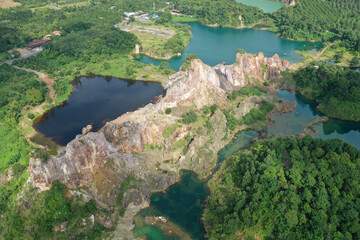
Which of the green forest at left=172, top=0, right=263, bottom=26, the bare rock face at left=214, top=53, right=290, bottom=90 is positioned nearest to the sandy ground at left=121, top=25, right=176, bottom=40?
the green forest at left=172, top=0, right=263, bottom=26

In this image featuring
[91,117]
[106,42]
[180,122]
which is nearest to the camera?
[180,122]

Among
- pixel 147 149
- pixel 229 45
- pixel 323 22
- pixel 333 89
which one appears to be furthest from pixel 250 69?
pixel 323 22

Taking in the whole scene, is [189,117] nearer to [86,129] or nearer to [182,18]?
[86,129]

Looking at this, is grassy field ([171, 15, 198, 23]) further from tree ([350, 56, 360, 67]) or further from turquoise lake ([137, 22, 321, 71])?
tree ([350, 56, 360, 67])

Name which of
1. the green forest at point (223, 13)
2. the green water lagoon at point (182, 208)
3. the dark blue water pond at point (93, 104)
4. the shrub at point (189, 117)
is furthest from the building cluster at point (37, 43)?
the green water lagoon at point (182, 208)

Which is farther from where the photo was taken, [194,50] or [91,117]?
[194,50]

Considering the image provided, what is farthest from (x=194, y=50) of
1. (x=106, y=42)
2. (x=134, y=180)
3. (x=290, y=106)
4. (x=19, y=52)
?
(x=134, y=180)

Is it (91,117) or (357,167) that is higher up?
(357,167)

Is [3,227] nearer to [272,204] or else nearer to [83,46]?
[272,204]
